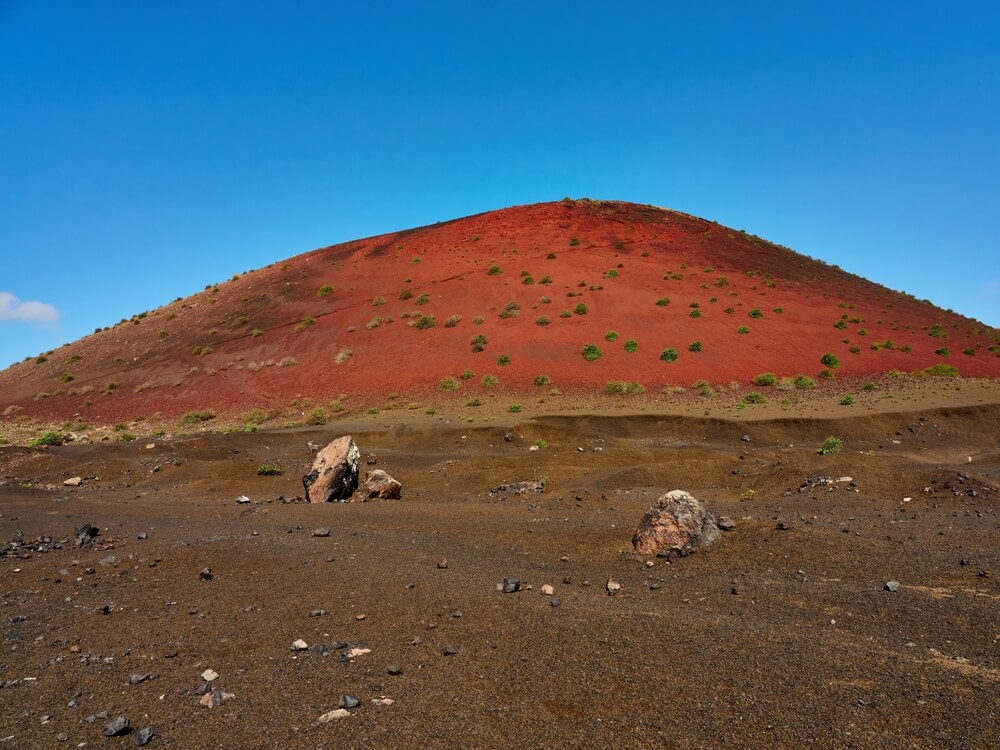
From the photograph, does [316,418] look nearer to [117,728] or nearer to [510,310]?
[510,310]

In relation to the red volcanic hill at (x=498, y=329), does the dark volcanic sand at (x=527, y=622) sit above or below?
below

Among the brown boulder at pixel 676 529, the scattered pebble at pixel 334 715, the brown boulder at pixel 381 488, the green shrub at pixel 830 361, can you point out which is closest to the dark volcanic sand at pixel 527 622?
A: the scattered pebble at pixel 334 715

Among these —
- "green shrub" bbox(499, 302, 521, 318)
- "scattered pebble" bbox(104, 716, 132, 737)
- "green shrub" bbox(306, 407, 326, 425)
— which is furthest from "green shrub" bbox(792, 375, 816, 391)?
"scattered pebble" bbox(104, 716, 132, 737)

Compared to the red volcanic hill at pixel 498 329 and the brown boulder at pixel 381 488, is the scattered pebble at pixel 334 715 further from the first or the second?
the red volcanic hill at pixel 498 329

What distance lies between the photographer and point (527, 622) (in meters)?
5.92

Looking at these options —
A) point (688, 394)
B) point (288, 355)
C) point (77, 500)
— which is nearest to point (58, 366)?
point (288, 355)

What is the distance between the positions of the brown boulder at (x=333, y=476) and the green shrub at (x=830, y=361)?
29.0 metres

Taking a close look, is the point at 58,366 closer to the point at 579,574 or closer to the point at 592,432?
the point at 592,432

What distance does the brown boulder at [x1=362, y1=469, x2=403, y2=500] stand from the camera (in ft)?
45.3

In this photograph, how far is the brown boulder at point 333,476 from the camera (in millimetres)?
13602

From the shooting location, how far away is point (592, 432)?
2130 cm

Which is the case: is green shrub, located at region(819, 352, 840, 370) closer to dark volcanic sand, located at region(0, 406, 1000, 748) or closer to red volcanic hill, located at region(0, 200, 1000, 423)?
red volcanic hill, located at region(0, 200, 1000, 423)

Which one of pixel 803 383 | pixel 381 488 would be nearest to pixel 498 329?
pixel 803 383

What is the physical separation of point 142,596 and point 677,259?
51152 mm
